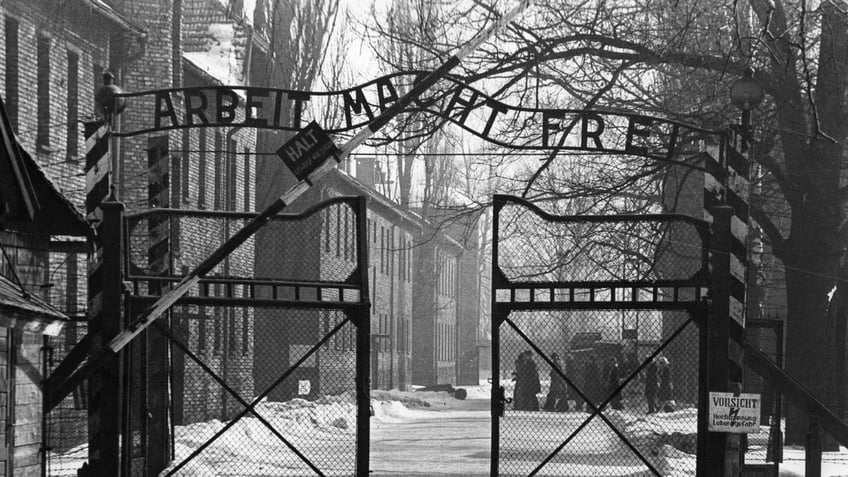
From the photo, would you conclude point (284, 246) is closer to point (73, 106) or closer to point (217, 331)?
point (217, 331)

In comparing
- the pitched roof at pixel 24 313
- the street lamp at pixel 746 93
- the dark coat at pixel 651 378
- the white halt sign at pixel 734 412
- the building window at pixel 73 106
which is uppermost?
the building window at pixel 73 106

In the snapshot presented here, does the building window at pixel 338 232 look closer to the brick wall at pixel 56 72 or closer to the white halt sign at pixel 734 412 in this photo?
the brick wall at pixel 56 72

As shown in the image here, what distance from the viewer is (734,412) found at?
39.6 ft

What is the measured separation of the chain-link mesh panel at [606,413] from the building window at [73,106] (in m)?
8.86

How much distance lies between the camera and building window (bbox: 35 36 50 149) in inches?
927

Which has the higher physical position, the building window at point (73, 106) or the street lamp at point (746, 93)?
the building window at point (73, 106)

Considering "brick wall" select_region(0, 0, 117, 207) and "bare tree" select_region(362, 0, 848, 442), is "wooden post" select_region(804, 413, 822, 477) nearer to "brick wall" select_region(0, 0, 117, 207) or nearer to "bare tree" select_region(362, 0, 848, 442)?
"bare tree" select_region(362, 0, 848, 442)

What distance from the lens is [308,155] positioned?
38.2 feet

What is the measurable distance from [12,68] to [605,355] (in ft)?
89.1

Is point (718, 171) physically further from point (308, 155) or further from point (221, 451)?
point (221, 451)

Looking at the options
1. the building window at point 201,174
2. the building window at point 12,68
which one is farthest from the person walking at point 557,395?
the building window at point 12,68

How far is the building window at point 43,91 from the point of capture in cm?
2355

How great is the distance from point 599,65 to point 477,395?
48.8m

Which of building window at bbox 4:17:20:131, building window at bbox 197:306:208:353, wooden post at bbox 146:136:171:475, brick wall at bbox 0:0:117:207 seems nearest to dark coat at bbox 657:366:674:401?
building window at bbox 197:306:208:353
